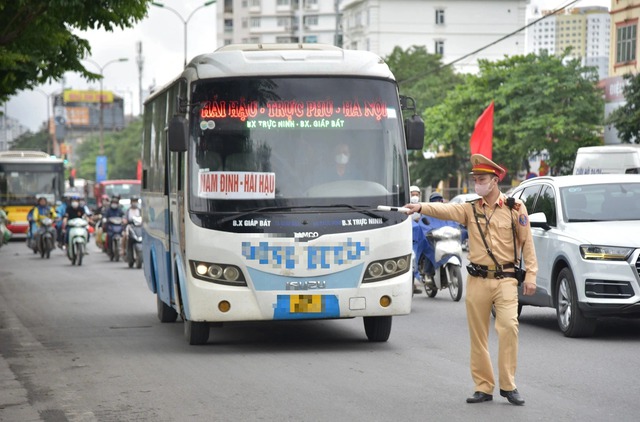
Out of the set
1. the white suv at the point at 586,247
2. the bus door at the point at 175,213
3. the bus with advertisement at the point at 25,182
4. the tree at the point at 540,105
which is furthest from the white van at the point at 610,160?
the bus door at the point at 175,213

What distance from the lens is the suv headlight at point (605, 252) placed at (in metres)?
13.1

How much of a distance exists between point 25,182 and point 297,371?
3698cm

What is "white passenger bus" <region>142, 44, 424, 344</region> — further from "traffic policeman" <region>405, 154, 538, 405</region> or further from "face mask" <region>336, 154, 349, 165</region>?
"traffic policeman" <region>405, 154, 538, 405</region>

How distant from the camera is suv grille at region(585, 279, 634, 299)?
13.0m

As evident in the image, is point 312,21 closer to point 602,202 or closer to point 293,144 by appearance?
point 602,202

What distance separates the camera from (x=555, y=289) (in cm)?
1419

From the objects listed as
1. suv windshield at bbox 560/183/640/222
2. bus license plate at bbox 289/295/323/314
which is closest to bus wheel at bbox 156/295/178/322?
bus license plate at bbox 289/295/323/314

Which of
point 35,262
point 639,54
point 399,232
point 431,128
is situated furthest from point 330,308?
point 431,128

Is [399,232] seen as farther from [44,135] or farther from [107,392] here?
[44,135]

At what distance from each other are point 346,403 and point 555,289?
5.46 meters

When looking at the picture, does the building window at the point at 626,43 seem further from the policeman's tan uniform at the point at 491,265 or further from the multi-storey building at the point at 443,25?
the multi-storey building at the point at 443,25

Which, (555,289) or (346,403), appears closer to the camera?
(346,403)

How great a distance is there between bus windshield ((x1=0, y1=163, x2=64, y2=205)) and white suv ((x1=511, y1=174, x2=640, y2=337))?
110 feet

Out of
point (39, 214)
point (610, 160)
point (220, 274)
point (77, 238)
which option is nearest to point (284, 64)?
point (220, 274)
